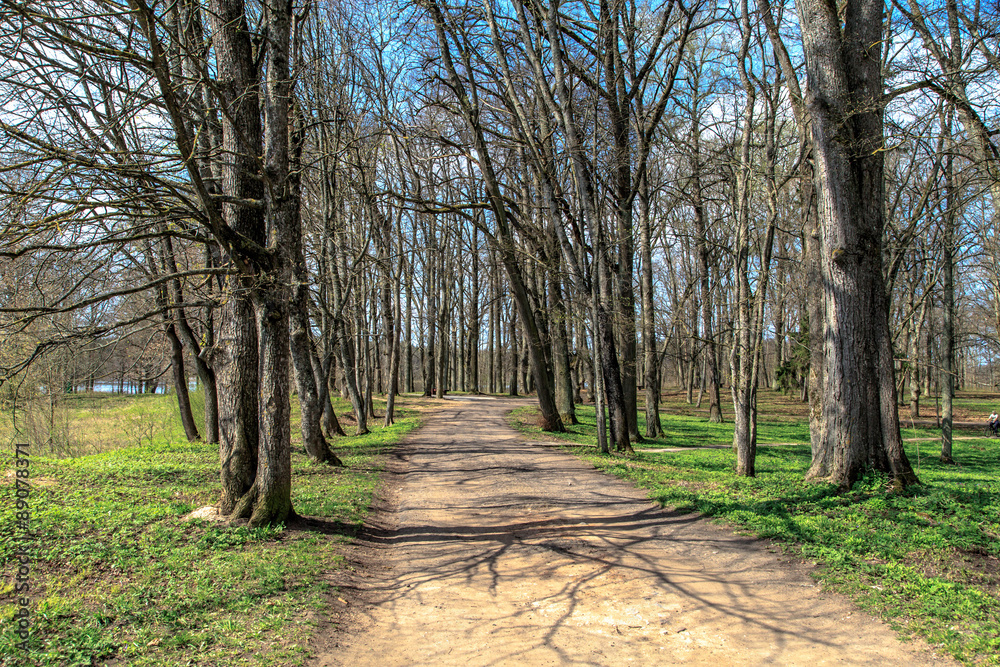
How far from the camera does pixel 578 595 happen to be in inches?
194

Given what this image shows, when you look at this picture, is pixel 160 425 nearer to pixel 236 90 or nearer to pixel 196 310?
pixel 196 310

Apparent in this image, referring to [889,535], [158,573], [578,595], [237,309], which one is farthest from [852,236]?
[158,573]

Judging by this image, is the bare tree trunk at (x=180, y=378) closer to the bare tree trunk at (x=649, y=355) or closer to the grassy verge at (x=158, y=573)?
the grassy verge at (x=158, y=573)

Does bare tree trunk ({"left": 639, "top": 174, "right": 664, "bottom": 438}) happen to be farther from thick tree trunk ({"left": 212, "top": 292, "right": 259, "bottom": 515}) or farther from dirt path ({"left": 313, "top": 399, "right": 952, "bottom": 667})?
thick tree trunk ({"left": 212, "top": 292, "right": 259, "bottom": 515})

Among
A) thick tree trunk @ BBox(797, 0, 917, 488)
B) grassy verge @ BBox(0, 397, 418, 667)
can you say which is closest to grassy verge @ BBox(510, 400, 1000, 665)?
thick tree trunk @ BBox(797, 0, 917, 488)

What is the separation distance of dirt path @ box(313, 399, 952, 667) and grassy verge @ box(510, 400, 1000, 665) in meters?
0.28

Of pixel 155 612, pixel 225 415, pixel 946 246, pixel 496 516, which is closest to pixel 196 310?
pixel 225 415

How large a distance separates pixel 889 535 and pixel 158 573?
6969 mm

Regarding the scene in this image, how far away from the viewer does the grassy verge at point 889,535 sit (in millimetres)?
4195

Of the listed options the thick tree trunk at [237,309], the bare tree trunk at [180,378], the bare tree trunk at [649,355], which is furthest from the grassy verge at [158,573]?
the bare tree trunk at [649,355]

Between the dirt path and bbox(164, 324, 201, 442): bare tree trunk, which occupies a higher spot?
bbox(164, 324, 201, 442): bare tree trunk

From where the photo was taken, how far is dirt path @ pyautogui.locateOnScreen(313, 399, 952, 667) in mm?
3977

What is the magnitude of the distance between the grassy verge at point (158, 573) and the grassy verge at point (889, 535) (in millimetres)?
4522

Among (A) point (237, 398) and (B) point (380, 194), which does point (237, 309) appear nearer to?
(A) point (237, 398)
